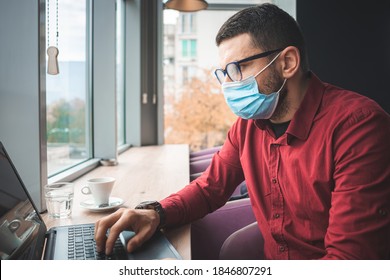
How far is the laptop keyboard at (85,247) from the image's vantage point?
73 centimetres

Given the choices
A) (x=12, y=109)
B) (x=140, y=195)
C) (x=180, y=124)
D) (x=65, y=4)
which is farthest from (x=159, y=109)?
(x=12, y=109)

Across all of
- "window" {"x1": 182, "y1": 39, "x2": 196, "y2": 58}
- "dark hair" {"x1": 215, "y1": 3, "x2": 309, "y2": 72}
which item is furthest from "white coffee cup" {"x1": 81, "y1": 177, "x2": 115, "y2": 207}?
"window" {"x1": 182, "y1": 39, "x2": 196, "y2": 58}

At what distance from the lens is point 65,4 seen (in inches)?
69.0

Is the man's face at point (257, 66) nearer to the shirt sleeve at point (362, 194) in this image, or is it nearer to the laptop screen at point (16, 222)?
the shirt sleeve at point (362, 194)

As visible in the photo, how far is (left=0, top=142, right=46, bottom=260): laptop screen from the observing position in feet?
2.10

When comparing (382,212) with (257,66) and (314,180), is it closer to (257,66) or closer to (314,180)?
(314,180)

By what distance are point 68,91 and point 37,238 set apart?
3.95 feet

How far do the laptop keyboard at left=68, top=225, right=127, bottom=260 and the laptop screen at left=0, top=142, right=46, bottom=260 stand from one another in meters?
0.07

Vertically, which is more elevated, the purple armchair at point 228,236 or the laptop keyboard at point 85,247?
the laptop keyboard at point 85,247

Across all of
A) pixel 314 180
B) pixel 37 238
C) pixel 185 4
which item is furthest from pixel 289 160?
pixel 185 4

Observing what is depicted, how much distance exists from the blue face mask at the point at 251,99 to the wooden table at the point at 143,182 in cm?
40

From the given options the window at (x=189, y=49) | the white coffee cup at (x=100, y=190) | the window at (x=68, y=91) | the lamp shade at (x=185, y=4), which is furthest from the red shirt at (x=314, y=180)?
the window at (x=189, y=49)

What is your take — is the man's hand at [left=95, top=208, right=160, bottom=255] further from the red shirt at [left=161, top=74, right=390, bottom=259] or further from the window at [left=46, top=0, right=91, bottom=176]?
the window at [left=46, top=0, right=91, bottom=176]
